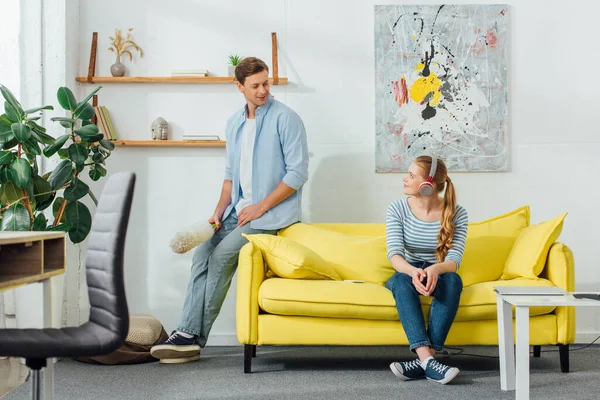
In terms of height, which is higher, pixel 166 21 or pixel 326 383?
pixel 166 21

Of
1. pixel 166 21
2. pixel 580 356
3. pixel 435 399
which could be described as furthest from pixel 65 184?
pixel 580 356

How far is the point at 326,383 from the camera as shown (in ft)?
11.0

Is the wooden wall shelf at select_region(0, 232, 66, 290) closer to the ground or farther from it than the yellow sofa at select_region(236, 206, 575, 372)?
farther from it

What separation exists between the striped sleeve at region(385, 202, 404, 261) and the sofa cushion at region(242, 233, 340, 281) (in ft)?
1.12

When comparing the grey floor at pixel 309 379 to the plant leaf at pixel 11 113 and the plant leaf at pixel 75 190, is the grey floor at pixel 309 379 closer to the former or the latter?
the plant leaf at pixel 75 190

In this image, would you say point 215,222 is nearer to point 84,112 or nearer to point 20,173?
point 84,112

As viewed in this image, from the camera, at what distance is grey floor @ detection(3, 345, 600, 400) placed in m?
3.13

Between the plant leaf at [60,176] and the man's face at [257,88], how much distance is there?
1.01 meters

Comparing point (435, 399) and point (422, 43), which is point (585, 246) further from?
point (435, 399)

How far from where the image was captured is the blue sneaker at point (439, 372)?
318 centimetres

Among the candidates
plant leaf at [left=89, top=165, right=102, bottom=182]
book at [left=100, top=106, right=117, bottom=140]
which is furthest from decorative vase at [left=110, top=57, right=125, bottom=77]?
plant leaf at [left=89, top=165, right=102, bottom=182]

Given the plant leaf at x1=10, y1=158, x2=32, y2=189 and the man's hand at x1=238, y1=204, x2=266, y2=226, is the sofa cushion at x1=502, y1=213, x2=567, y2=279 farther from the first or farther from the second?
the plant leaf at x1=10, y1=158, x2=32, y2=189

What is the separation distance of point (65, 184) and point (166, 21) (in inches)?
52.4

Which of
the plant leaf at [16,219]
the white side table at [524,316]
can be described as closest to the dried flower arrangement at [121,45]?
the plant leaf at [16,219]
